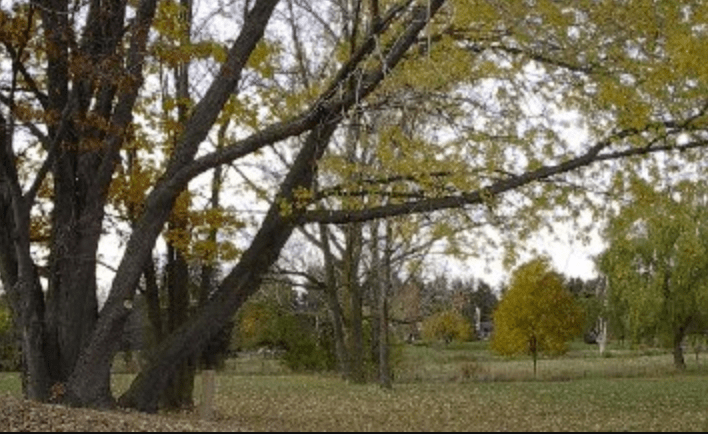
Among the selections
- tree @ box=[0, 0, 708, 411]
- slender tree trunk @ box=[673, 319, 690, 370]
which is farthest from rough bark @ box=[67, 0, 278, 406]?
slender tree trunk @ box=[673, 319, 690, 370]

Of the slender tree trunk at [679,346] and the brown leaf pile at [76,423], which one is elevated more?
the slender tree trunk at [679,346]

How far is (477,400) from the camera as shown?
67.4 feet

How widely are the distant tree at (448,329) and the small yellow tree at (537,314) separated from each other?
22830mm

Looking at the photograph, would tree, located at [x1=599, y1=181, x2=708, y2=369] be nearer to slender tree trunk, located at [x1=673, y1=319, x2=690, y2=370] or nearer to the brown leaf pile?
slender tree trunk, located at [x1=673, y1=319, x2=690, y2=370]

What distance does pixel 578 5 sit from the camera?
11922 millimetres

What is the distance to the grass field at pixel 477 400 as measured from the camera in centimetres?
1158

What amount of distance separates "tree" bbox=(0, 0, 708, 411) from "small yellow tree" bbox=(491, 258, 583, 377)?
93.0 feet

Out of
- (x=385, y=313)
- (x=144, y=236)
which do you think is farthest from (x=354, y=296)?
(x=144, y=236)

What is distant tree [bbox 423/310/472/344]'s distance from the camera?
6931 cm

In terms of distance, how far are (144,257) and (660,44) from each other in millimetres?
7315

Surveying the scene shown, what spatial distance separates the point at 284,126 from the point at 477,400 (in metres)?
9.68

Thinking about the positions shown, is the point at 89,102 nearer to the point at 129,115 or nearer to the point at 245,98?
the point at 129,115

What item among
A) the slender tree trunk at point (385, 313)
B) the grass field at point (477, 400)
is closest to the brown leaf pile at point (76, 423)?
the grass field at point (477, 400)

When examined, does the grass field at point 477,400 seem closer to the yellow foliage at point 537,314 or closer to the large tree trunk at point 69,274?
the yellow foliage at point 537,314
